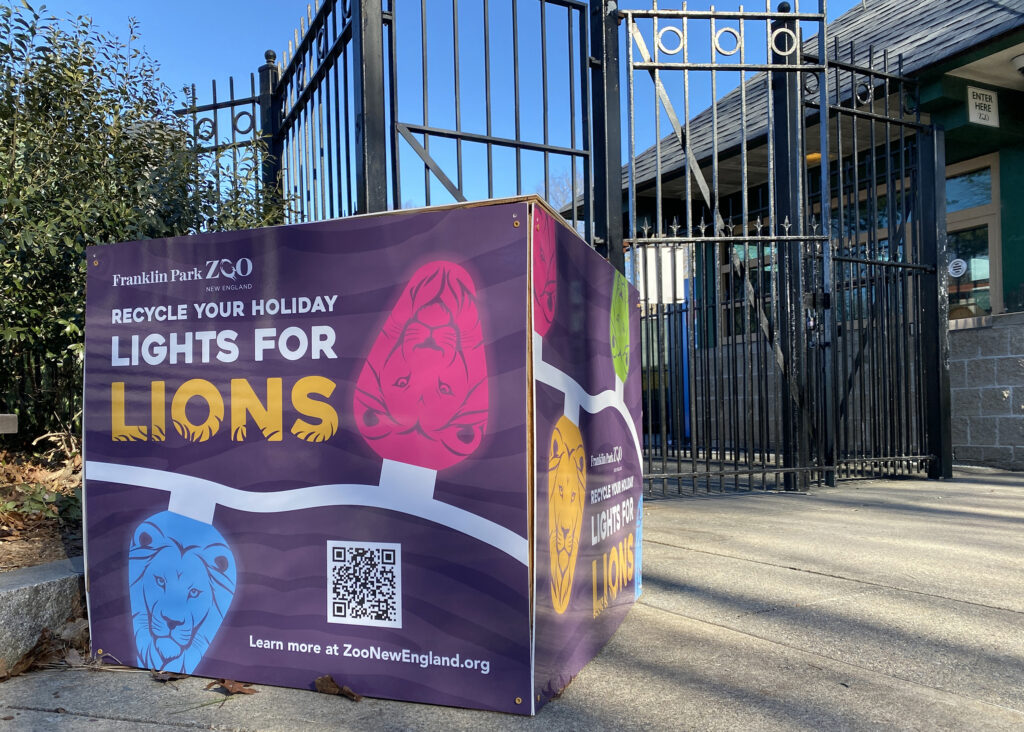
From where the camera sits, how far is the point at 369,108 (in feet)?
12.3

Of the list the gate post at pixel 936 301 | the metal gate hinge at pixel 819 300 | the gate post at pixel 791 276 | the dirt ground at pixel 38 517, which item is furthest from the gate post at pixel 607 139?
the gate post at pixel 936 301

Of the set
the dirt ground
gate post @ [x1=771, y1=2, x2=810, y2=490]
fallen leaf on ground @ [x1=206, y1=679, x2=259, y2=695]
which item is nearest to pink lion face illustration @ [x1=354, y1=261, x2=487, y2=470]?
fallen leaf on ground @ [x1=206, y1=679, x2=259, y2=695]

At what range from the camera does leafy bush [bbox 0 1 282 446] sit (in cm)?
371

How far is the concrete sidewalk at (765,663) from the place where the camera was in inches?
79.1

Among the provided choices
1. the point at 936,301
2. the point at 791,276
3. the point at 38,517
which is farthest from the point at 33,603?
the point at 936,301

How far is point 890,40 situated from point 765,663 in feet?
28.7

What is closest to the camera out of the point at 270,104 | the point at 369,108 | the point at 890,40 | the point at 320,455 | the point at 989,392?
the point at 320,455

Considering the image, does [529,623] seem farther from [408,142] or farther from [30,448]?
[30,448]

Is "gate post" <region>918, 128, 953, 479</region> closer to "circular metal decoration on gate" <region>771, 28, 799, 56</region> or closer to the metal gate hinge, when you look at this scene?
the metal gate hinge

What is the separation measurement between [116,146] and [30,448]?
1.77 m

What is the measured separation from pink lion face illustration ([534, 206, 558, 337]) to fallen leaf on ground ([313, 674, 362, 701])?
3.51 ft

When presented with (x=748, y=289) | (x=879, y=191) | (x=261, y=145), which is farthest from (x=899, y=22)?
(x=261, y=145)

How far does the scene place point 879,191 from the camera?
399 inches

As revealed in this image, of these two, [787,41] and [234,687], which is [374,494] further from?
[787,41]
